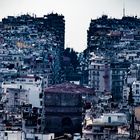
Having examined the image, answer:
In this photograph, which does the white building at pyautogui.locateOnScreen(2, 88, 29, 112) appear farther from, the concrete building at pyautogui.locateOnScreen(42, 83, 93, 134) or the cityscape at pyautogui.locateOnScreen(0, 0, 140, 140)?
the concrete building at pyautogui.locateOnScreen(42, 83, 93, 134)

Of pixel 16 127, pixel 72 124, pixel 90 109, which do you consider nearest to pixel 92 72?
pixel 90 109

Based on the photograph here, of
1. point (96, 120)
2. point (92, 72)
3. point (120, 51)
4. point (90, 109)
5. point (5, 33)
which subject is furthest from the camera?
point (5, 33)

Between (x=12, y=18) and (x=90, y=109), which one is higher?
(x=12, y=18)

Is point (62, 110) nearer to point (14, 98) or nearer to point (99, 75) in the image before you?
point (14, 98)

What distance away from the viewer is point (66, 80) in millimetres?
116312

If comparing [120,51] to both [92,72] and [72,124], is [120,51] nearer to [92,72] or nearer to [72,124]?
[92,72]

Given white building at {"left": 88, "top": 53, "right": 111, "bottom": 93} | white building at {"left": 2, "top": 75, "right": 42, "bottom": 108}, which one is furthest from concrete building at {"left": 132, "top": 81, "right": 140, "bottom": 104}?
white building at {"left": 2, "top": 75, "right": 42, "bottom": 108}

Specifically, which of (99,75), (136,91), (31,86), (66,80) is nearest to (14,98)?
(31,86)

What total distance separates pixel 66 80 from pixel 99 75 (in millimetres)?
10982

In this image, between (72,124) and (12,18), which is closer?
(72,124)

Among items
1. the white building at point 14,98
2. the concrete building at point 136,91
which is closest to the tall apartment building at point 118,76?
the concrete building at point 136,91

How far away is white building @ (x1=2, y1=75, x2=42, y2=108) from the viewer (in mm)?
81938

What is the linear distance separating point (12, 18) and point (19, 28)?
431 cm

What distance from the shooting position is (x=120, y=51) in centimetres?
12444
